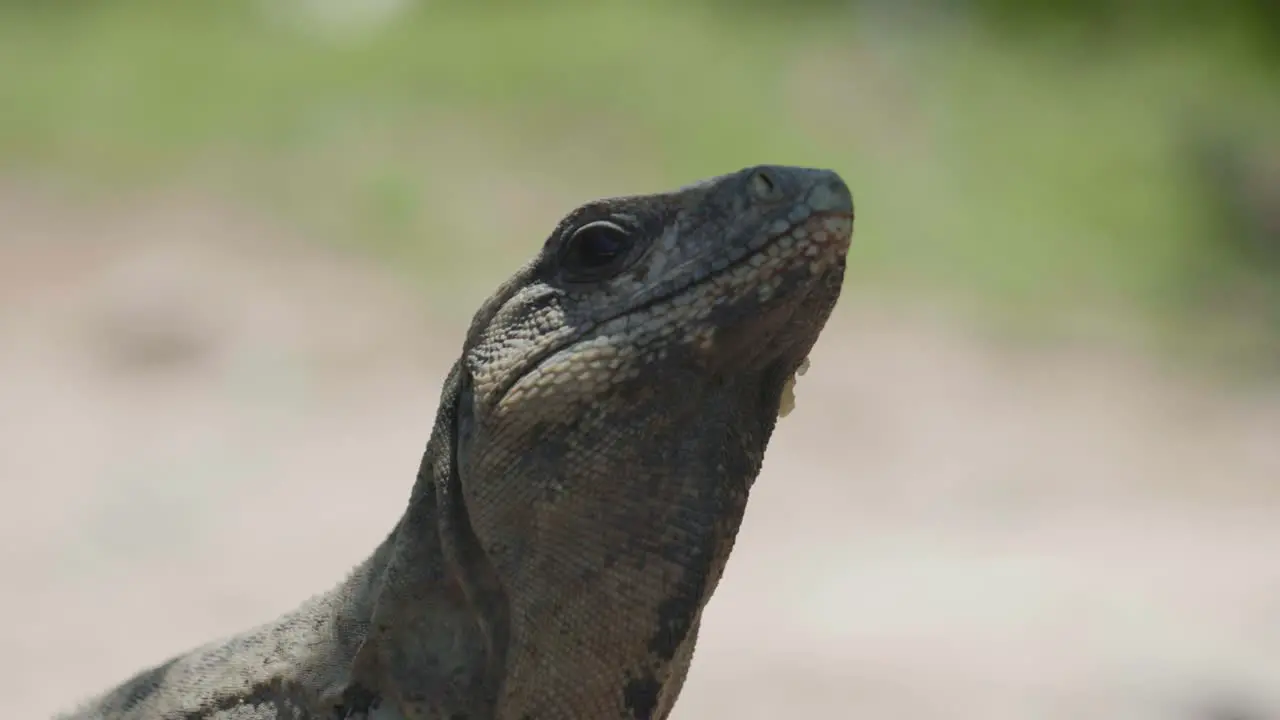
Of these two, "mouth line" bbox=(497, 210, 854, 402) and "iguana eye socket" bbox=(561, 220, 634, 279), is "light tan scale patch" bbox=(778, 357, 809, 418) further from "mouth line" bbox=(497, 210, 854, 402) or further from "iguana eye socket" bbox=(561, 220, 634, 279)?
"iguana eye socket" bbox=(561, 220, 634, 279)

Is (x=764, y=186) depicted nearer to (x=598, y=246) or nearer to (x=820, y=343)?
(x=598, y=246)

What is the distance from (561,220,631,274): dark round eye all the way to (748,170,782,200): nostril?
0.30 meters

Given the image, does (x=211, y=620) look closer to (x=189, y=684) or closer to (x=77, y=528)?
(x=77, y=528)

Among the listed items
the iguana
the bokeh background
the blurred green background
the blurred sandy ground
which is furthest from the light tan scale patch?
the blurred green background

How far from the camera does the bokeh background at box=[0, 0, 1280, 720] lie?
8664 mm

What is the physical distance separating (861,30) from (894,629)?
10.1 meters

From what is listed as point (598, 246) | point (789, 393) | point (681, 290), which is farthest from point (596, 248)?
point (789, 393)

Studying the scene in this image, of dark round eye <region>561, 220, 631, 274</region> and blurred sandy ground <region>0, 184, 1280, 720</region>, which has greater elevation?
blurred sandy ground <region>0, 184, 1280, 720</region>

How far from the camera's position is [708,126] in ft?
50.4

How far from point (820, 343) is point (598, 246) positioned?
34.7 feet

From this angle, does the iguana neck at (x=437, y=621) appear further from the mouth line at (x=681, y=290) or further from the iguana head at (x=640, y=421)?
the mouth line at (x=681, y=290)

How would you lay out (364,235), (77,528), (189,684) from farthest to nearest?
(364,235) < (77,528) < (189,684)

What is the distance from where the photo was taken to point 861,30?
16453 mm

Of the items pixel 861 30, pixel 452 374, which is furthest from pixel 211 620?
pixel 861 30
